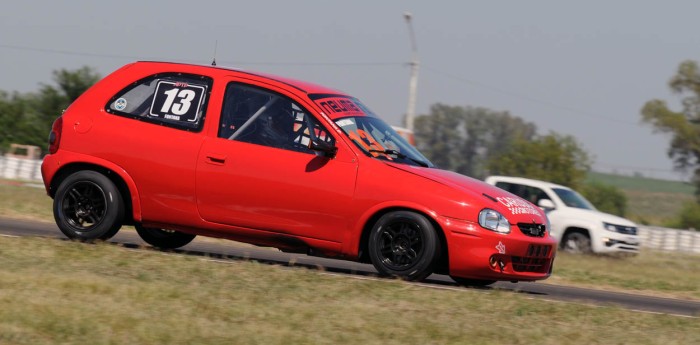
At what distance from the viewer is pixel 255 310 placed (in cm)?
676

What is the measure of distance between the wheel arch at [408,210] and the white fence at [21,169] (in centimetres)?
3386

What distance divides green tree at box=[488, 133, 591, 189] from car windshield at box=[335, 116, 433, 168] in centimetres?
5413

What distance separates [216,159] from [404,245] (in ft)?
5.75

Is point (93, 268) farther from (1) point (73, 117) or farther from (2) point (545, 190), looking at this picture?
(2) point (545, 190)

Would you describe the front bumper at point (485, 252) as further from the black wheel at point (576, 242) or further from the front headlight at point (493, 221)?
the black wheel at point (576, 242)

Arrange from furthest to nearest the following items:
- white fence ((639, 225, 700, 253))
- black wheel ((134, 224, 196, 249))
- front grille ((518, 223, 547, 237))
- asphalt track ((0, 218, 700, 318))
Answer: white fence ((639, 225, 700, 253)) < black wheel ((134, 224, 196, 249)) < asphalt track ((0, 218, 700, 318)) < front grille ((518, 223, 547, 237))

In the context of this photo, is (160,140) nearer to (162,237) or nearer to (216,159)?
(216,159)

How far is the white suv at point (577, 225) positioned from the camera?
71.5 feet

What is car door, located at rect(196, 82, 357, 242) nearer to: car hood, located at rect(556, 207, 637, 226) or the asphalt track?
the asphalt track

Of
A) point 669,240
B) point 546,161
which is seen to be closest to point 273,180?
point 669,240

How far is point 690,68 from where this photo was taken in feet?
217

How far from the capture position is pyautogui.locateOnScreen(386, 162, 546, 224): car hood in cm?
905

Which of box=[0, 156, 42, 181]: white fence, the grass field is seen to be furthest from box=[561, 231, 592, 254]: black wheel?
the grass field

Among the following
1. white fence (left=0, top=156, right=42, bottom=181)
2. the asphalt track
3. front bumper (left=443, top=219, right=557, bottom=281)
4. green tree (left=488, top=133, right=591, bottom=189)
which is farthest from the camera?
green tree (left=488, top=133, right=591, bottom=189)
